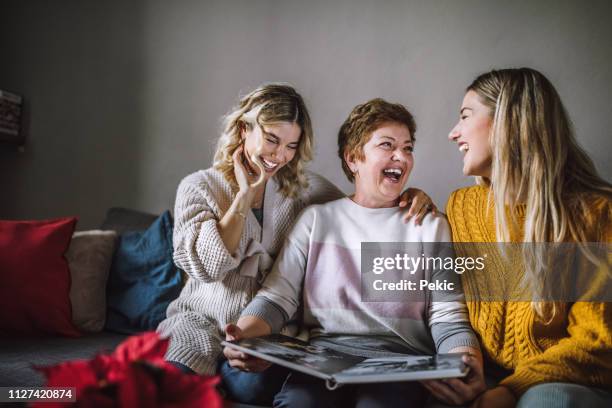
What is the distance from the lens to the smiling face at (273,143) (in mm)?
1439

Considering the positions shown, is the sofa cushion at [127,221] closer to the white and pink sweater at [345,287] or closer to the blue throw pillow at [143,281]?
the blue throw pillow at [143,281]

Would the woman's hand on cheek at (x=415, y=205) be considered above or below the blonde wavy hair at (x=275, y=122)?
below

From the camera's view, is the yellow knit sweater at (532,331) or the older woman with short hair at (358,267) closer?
the yellow knit sweater at (532,331)

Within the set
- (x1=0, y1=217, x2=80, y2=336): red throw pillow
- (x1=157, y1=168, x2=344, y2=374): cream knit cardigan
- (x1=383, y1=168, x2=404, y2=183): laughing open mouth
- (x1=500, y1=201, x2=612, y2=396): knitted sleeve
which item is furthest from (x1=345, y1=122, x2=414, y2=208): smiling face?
(x1=0, y1=217, x2=80, y2=336): red throw pillow

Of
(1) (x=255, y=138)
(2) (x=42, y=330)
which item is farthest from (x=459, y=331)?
(2) (x=42, y=330)

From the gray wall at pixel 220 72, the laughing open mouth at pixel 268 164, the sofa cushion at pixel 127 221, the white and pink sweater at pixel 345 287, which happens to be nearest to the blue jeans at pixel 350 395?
the white and pink sweater at pixel 345 287

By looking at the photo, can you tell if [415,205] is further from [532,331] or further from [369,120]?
[532,331]

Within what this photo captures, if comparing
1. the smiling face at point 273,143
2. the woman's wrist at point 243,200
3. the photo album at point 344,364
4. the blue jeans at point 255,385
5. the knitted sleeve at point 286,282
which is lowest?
the blue jeans at point 255,385

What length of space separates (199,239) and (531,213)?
82cm

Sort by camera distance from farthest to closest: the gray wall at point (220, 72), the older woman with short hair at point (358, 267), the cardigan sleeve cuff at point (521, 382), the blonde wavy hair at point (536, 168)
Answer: the gray wall at point (220, 72)
the older woman with short hair at point (358, 267)
the blonde wavy hair at point (536, 168)
the cardigan sleeve cuff at point (521, 382)

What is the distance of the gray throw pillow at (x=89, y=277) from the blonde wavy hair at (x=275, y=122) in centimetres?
58

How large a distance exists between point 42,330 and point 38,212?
95 centimetres

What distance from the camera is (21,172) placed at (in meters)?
2.39

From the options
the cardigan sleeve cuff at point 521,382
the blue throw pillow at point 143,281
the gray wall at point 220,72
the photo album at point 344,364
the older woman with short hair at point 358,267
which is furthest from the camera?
the blue throw pillow at point 143,281
